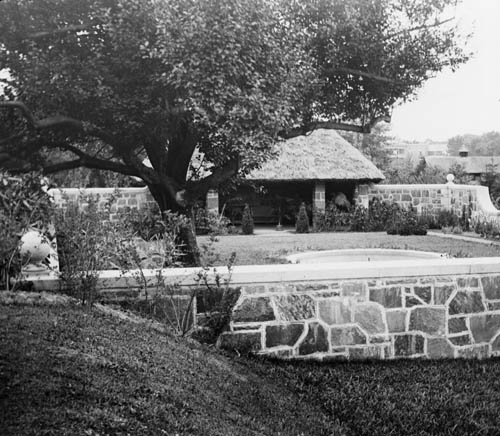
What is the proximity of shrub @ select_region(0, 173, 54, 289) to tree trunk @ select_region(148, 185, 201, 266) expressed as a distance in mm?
2817

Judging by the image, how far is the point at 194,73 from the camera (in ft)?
23.1

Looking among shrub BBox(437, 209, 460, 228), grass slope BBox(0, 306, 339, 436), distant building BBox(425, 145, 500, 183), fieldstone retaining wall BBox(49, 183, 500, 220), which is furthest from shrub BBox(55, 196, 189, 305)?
distant building BBox(425, 145, 500, 183)

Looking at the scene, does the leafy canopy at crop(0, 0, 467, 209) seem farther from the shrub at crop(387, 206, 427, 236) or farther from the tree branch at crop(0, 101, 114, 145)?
the shrub at crop(387, 206, 427, 236)

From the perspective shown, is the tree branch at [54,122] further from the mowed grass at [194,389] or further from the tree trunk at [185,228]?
the mowed grass at [194,389]

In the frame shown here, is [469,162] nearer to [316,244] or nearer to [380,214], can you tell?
[380,214]

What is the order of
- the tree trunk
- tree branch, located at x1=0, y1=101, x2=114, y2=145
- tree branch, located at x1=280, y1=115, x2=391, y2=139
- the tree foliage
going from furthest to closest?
the tree foliage < tree branch, located at x1=280, y1=115, x2=391, y2=139 < tree branch, located at x1=0, y1=101, x2=114, y2=145 < the tree trunk

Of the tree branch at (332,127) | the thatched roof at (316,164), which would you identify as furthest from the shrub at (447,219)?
the tree branch at (332,127)

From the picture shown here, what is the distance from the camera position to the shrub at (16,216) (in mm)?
3740

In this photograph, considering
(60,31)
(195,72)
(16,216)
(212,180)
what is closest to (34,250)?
(16,216)

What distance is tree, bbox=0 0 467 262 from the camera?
7.18 m

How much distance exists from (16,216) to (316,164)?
452 inches

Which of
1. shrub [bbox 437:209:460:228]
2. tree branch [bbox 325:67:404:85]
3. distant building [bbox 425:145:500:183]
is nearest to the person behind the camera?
tree branch [bbox 325:67:404:85]

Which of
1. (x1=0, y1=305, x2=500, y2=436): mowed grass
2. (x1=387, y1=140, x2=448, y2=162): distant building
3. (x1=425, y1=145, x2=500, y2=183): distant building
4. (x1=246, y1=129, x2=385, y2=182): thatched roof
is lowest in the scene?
(x1=0, y1=305, x2=500, y2=436): mowed grass

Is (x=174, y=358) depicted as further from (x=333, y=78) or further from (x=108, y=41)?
(x=333, y=78)
